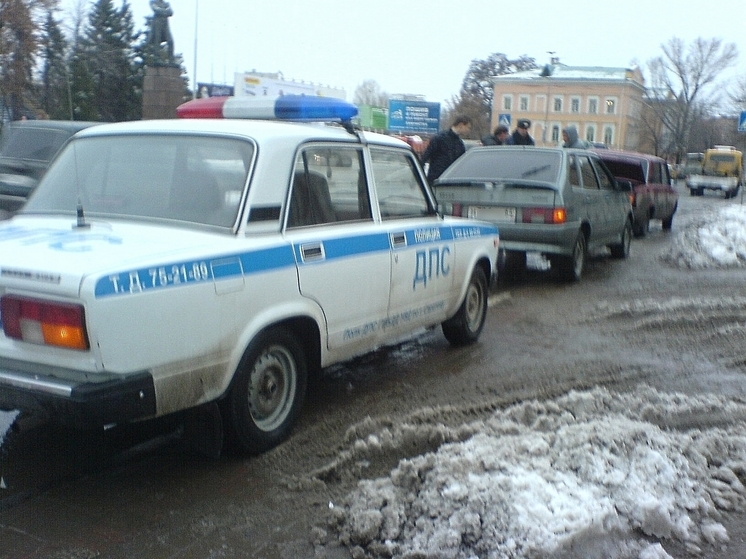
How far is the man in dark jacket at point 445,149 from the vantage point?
11.5 m

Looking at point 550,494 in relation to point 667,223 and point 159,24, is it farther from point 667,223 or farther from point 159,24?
point 159,24

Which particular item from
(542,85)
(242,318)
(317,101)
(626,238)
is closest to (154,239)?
(242,318)

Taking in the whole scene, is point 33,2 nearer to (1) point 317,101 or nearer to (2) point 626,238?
(2) point 626,238

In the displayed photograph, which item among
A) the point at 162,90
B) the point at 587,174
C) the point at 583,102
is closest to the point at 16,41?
the point at 162,90

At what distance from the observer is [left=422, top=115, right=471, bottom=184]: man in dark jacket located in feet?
37.7

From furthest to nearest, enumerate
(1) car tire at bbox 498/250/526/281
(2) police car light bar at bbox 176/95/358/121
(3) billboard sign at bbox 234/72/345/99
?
1. (3) billboard sign at bbox 234/72/345/99
2. (1) car tire at bbox 498/250/526/281
3. (2) police car light bar at bbox 176/95/358/121

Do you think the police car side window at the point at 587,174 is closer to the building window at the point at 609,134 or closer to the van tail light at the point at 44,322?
the van tail light at the point at 44,322

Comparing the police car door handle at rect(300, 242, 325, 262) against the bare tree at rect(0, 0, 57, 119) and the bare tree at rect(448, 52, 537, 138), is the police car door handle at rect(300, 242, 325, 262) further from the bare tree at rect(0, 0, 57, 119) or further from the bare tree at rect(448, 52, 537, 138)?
the bare tree at rect(448, 52, 537, 138)

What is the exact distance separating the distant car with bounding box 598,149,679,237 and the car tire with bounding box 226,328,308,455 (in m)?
12.9

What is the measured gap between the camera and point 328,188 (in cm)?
484

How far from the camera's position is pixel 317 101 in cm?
524

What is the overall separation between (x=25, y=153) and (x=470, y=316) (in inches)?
278

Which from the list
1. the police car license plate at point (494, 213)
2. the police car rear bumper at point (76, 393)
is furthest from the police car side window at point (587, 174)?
the police car rear bumper at point (76, 393)

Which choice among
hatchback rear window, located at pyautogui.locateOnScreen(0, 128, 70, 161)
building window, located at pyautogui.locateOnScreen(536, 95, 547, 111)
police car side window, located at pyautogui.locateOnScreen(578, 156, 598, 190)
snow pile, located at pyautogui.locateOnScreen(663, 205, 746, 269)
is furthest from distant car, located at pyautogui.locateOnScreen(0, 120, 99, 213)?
building window, located at pyautogui.locateOnScreen(536, 95, 547, 111)
